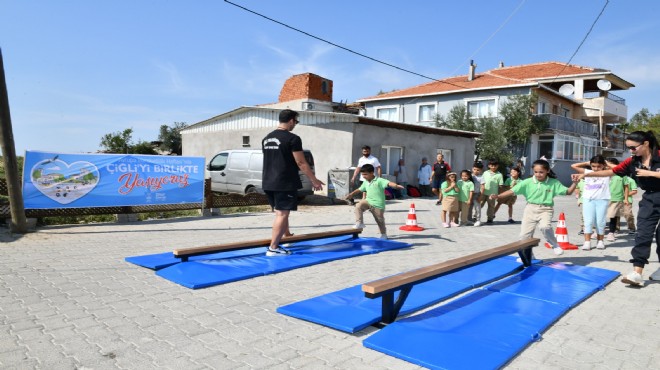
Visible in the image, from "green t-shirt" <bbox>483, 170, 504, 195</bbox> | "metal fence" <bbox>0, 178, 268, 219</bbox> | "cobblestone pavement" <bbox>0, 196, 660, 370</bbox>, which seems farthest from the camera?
"green t-shirt" <bbox>483, 170, 504, 195</bbox>

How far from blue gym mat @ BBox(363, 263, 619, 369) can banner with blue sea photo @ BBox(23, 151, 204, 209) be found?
832 cm

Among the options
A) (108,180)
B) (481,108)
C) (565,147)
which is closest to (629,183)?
(108,180)

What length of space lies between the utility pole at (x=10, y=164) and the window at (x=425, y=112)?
30556 mm

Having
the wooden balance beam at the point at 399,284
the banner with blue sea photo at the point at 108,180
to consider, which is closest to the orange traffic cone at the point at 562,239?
the wooden balance beam at the point at 399,284

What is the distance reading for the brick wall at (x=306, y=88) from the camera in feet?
126

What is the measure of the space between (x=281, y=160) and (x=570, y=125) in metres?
35.6

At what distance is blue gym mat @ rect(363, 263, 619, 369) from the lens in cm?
332

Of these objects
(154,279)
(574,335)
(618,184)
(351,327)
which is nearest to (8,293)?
(154,279)

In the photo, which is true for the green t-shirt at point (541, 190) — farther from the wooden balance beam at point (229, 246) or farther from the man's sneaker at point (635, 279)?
the wooden balance beam at point (229, 246)

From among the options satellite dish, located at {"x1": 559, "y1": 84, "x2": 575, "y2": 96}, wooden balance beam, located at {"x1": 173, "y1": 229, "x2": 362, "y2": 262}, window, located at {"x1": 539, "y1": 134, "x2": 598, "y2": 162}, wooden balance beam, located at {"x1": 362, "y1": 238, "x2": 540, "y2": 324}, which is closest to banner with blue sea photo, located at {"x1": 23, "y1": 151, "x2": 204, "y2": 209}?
wooden balance beam, located at {"x1": 173, "y1": 229, "x2": 362, "y2": 262}

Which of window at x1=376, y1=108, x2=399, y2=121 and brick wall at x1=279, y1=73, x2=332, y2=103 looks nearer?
window at x1=376, y1=108, x2=399, y2=121

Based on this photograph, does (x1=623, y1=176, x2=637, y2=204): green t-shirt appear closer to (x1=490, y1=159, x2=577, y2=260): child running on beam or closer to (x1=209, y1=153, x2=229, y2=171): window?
(x1=490, y1=159, x2=577, y2=260): child running on beam

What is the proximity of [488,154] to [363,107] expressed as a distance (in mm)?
12974

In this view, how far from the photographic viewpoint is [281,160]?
6527 millimetres
